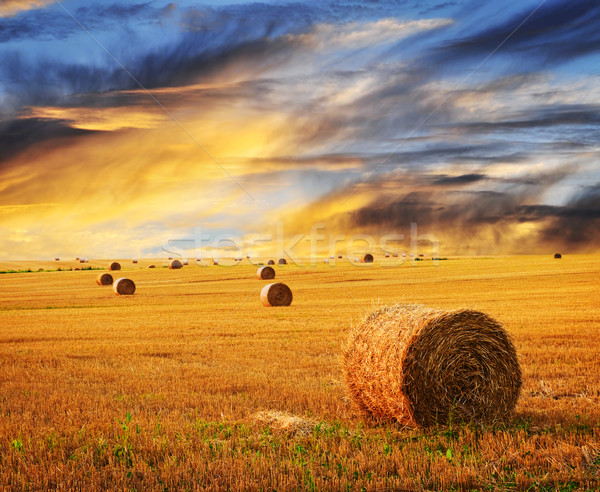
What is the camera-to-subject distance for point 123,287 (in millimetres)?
39562

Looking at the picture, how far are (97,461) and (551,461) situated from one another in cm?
551

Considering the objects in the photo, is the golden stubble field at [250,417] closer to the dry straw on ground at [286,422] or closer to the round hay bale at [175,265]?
the dry straw on ground at [286,422]

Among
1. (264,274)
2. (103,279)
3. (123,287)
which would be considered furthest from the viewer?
(103,279)

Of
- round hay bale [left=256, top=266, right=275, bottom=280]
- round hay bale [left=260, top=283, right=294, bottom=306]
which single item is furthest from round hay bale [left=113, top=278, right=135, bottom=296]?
round hay bale [left=260, top=283, right=294, bottom=306]

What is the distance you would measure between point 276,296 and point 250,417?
20521mm

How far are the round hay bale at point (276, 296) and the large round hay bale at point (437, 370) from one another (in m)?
19.8

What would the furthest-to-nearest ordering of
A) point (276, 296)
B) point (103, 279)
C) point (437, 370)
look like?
point (103, 279) → point (276, 296) → point (437, 370)

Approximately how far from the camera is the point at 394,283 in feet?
142

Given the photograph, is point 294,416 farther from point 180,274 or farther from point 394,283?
point 180,274

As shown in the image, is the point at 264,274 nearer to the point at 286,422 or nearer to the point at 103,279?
the point at 103,279

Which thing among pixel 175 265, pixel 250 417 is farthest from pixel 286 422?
pixel 175 265

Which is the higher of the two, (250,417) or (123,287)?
(123,287)

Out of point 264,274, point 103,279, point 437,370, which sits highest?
point 264,274

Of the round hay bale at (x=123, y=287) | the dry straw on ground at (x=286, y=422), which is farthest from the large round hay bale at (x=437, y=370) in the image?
the round hay bale at (x=123, y=287)
